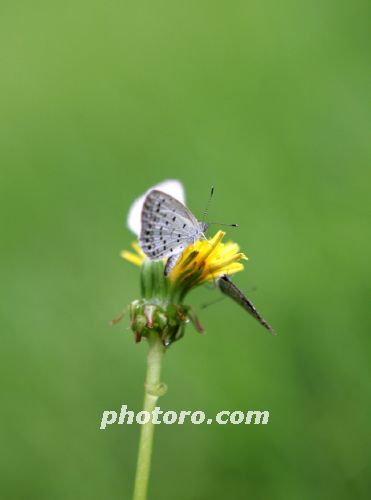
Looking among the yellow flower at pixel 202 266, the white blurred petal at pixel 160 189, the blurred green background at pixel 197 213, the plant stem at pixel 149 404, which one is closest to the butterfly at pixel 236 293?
the yellow flower at pixel 202 266

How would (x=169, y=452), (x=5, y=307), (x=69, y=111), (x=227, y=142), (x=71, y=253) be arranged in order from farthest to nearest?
(x=69, y=111) < (x=227, y=142) < (x=71, y=253) < (x=5, y=307) < (x=169, y=452)

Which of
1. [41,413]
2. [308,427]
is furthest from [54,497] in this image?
[308,427]

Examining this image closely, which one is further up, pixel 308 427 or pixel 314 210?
pixel 314 210

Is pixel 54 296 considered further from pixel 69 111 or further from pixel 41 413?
pixel 69 111

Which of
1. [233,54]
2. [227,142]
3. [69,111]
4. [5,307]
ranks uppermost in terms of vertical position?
[233,54]

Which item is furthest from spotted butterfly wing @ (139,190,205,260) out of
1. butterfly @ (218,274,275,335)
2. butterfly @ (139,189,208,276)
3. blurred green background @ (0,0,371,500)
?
blurred green background @ (0,0,371,500)

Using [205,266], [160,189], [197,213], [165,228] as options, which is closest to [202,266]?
[205,266]

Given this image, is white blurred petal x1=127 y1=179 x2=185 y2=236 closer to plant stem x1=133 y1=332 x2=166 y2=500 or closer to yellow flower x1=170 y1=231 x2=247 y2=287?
yellow flower x1=170 y1=231 x2=247 y2=287
